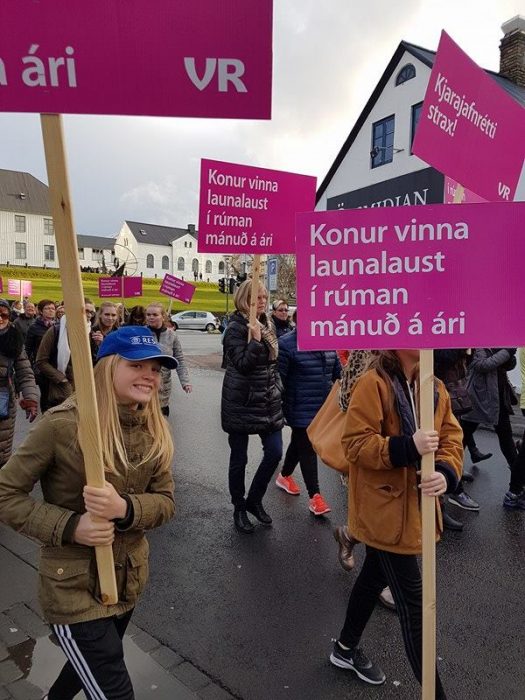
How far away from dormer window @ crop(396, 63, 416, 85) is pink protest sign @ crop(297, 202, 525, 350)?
17301mm

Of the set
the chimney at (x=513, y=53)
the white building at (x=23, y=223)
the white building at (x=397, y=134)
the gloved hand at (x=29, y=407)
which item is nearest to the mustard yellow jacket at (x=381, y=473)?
the gloved hand at (x=29, y=407)

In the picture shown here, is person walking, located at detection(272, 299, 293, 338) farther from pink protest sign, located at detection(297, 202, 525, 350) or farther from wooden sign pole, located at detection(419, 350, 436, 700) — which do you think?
wooden sign pole, located at detection(419, 350, 436, 700)

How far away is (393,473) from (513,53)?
19723 mm

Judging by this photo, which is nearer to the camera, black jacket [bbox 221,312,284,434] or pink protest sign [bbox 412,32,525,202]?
pink protest sign [bbox 412,32,525,202]

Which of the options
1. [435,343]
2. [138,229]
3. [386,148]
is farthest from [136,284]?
[138,229]

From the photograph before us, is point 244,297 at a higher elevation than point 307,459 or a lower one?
higher

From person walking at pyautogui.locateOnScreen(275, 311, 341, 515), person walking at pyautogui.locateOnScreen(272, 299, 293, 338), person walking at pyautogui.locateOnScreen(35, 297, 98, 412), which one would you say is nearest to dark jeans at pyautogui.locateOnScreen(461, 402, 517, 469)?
person walking at pyautogui.locateOnScreen(275, 311, 341, 515)

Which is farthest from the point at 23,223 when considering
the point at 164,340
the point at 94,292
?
the point at 164,340

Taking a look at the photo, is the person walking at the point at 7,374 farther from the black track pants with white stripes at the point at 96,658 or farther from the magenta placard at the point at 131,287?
the magenta placard at the point at 131,287

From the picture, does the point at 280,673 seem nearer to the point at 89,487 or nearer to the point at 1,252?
the point at 89,487

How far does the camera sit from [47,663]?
2822mm

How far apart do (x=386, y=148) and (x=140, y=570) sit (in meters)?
18.0

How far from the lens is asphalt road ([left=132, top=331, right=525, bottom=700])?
2832mm

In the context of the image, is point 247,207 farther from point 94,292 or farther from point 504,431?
point 94,292
